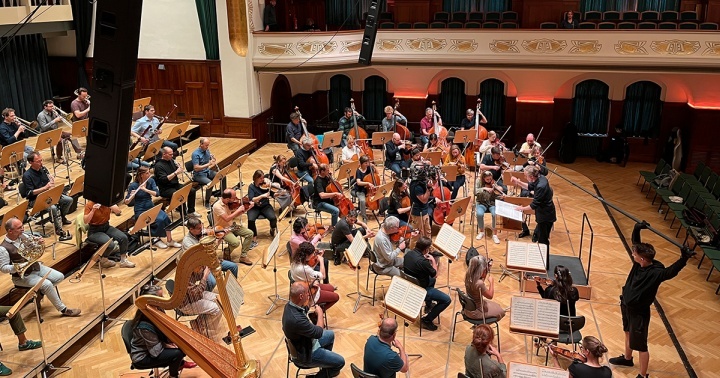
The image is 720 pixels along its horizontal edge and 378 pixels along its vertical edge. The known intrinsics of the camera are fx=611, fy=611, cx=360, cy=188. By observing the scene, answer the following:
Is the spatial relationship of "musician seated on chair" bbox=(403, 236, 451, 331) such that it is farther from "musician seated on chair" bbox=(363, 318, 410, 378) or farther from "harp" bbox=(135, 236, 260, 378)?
"harp" bbox=(135, 236, 260, 378)

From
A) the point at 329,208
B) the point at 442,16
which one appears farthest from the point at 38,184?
the point at 442,16

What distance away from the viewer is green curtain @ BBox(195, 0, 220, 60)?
1552cm

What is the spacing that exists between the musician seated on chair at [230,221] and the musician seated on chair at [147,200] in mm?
901

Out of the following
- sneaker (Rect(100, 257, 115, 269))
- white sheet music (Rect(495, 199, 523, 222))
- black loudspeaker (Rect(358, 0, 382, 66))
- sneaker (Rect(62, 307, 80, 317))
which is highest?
black loudspeaker (Rect(358, 0, 382, 66))

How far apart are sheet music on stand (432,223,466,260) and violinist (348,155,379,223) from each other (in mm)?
3012

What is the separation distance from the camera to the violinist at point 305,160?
38.8 feet

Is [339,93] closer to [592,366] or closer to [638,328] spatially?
[638,328]

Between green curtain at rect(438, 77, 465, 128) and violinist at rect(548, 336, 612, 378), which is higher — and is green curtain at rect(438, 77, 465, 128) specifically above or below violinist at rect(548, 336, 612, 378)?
above

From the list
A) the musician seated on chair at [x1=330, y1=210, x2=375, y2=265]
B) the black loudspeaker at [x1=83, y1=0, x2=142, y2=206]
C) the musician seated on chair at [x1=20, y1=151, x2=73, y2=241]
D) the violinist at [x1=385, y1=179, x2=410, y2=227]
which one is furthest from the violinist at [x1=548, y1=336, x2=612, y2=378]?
the musician seated on chair at [x1=20, y1=151, x2=73, y2=241]

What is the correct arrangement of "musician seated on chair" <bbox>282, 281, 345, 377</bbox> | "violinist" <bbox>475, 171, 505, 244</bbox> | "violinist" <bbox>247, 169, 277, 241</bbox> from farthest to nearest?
"violinist" <bbox>475, 171, 505, 244</bbox>, "violinist" <bbox>247, 169, 277, 241</bbox>, "musician seated on chair" <bbox>282, 281, 345, 377</bbox>

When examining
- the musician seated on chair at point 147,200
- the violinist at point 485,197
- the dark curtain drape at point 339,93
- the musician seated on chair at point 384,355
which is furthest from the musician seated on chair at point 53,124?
the dark curtain drape at point 339,93

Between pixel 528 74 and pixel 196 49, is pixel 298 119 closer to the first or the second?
pixel 196 49

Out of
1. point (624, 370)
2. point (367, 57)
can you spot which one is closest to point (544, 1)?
point (367, 57)

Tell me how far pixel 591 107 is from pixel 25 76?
15876 mm
